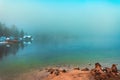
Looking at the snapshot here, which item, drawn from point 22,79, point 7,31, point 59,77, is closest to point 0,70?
point 22,79

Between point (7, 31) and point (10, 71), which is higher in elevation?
point (7, 31)

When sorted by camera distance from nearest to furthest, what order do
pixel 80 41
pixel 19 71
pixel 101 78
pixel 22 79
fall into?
pixel 101 78 → pixel 22 79 → pixel 19 71 → pixel 80 41

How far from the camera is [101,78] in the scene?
7.00 metres

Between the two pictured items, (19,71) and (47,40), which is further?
(47,40)

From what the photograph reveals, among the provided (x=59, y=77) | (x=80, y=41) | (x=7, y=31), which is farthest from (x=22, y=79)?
(x=80, y=41)

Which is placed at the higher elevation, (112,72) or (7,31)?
(7,31)

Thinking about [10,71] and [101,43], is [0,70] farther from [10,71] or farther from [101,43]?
[101,43]

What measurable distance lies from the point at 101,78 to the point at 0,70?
12.7 ft

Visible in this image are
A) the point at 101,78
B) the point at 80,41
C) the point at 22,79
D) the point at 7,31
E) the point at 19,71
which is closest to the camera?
the point at 101,78

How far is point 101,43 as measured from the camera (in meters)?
19.2

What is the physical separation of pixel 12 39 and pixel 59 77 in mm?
13912

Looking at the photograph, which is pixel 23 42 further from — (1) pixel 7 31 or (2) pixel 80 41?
(2) pixel 80 41

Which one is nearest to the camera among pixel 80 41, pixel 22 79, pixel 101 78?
pixel 101 78

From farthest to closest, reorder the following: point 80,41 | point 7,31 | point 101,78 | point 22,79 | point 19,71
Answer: point 80,41
point 7,31
point 19,71
point 22,79
point 101,78
